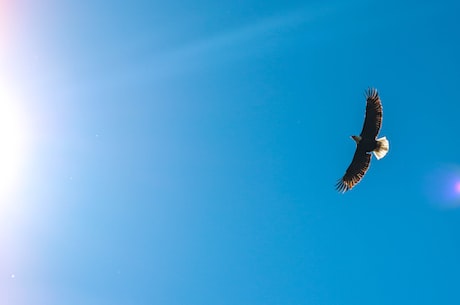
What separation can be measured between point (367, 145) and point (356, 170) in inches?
42.5

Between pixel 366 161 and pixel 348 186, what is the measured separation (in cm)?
119

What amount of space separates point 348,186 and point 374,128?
2.48m

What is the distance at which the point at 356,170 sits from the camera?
30.7 metres

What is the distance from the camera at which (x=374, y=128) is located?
29.9 metres

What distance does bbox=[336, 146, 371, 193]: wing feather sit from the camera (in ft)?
100

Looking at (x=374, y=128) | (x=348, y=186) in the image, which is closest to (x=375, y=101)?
(x=374, y=128)

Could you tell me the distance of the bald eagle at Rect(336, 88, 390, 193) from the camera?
96.8ft

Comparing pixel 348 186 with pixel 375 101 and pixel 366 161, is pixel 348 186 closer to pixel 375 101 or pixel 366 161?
pixel 366 161

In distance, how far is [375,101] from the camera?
96.6 ft

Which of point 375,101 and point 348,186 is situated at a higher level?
point 375,101

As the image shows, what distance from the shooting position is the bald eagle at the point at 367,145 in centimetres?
2950

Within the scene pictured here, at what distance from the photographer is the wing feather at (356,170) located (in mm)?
30562

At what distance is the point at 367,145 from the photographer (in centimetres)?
3038

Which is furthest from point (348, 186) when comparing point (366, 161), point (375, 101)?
point (375, 101)
